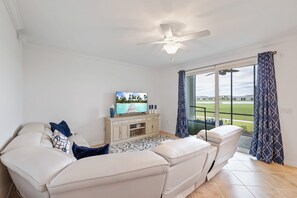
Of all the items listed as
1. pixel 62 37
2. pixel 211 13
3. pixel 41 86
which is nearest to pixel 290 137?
pixel 211 13

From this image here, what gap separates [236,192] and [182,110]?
2.80 meters

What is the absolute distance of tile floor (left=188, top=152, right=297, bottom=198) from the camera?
A: 1.89 meters

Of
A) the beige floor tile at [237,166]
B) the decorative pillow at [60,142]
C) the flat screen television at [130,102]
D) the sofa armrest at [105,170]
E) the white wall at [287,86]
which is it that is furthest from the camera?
the flat screen television at [130,102]

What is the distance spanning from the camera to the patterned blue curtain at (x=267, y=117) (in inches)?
108

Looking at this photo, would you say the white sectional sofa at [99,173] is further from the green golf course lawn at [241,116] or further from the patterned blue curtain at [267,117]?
the green golf course lawn at [241,116]

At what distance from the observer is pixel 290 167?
2.60 m

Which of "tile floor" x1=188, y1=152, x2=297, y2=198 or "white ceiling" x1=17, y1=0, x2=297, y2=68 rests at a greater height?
"white ceiling" x1=17, y1=0, x2=297, y2=68

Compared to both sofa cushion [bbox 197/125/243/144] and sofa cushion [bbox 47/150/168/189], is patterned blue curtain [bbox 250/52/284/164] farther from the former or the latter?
sofa cushion [bbox 47/150/168/189]

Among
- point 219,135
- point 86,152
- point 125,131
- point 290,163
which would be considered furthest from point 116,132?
point 290,163

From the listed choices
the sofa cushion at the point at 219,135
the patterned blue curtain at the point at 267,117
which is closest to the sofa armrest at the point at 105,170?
the sofa cushion at the point at 219,135

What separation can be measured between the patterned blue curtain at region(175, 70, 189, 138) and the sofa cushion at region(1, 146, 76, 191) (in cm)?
391

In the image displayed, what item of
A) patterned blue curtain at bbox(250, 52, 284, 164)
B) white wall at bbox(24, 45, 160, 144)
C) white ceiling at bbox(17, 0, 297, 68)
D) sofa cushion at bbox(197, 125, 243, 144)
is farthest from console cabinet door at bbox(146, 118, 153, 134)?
patterned blue curtain at bbox(250, 52, 284, 164)

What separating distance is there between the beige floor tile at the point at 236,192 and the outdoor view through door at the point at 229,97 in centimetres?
140

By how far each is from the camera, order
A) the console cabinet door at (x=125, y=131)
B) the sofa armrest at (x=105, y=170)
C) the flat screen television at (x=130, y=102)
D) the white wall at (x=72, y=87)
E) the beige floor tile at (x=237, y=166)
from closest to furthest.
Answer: the sofa armrest at (x=105, y=170) < the beige floor tile at (x=237, y=166) < the white wall at (x=72, y=87) < the console cabinet door at (x=125, y=131) < the flat screen television at (x=130, y=102)
